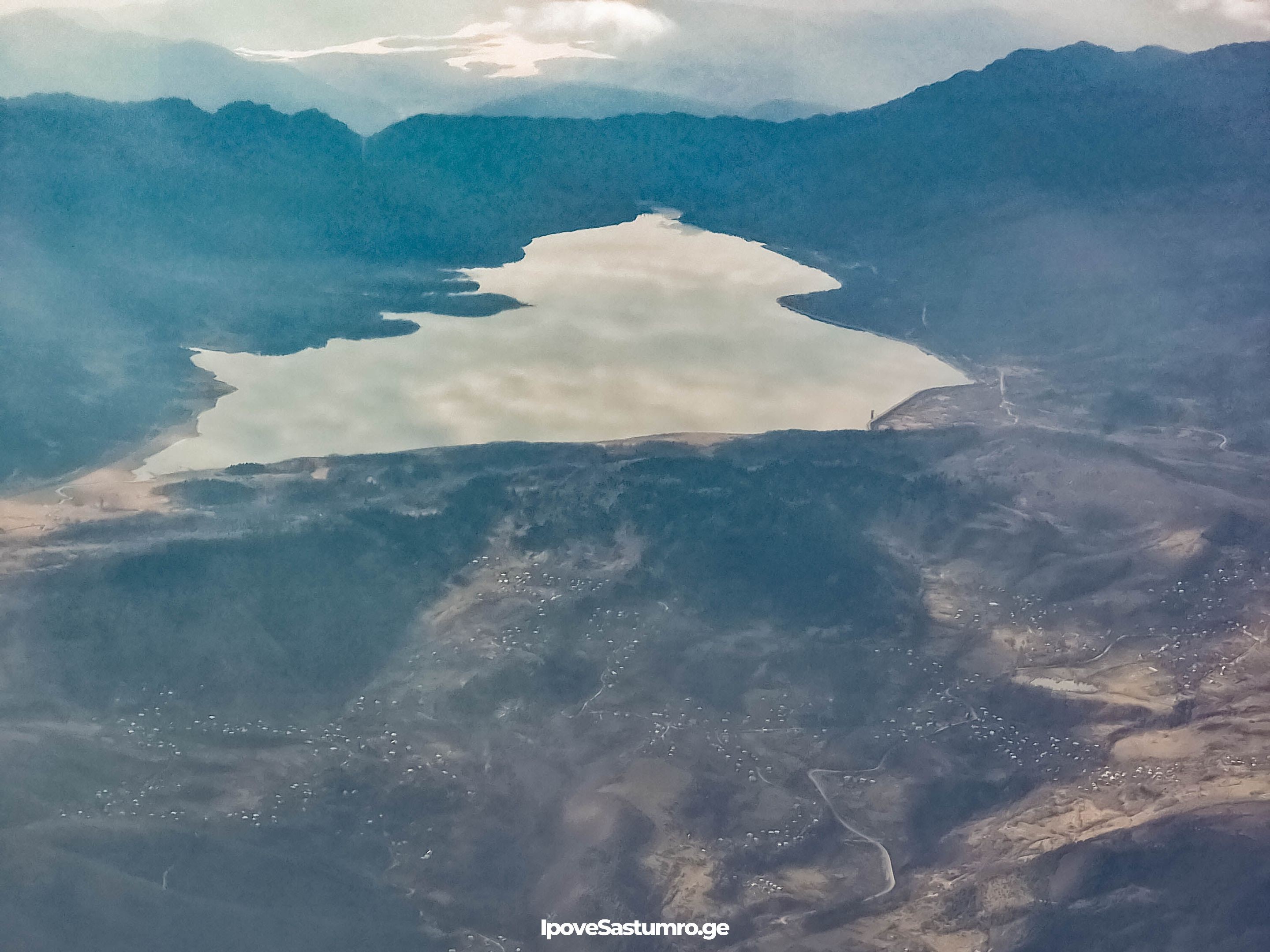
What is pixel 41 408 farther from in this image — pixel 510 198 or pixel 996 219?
pixel 996 219

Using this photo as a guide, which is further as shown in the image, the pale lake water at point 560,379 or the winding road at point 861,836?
the pale lake water at point 560,379

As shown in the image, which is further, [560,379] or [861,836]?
[560,379]

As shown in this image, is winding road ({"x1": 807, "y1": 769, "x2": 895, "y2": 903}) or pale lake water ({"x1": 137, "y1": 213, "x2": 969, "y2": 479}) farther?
pale lake water ({"x1": 137, "y1": 213, "x2": 969, "y2": 479})

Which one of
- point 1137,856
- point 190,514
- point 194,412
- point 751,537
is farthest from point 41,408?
point 1137,856

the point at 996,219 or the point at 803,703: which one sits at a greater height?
the point at 996,219

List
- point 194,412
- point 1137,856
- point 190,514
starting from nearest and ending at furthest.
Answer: point 1137,856
point 190,514
point 194,412

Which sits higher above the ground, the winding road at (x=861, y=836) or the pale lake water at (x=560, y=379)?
the pale lake water at (x=560, y=379)

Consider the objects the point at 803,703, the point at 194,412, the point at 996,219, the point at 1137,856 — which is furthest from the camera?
the point at 996,219

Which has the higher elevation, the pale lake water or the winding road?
the pale lake water
